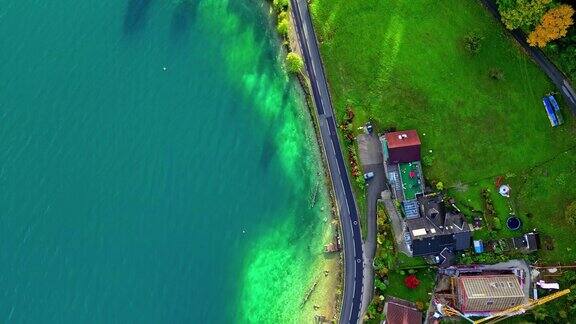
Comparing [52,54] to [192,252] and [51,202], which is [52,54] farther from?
[192,252]

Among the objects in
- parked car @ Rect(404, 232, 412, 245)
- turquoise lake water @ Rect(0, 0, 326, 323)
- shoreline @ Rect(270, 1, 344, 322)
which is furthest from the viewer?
shoreline @ Rect(270, 1, 344, 322)

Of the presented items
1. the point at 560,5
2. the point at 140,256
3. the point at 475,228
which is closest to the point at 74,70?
the point at 140,256

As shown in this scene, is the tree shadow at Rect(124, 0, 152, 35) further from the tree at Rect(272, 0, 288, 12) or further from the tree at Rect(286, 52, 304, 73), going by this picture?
the tree at Rect(286, 52, 304, 73)

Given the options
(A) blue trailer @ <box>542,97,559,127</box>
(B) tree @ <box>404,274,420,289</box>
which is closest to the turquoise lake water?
(B) tree @ <box>404,274,420,289</box>

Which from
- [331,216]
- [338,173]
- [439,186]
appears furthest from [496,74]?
[331,216]

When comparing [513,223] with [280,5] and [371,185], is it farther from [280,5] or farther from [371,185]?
[280,5]

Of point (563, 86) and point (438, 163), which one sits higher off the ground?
point (563, 86)
